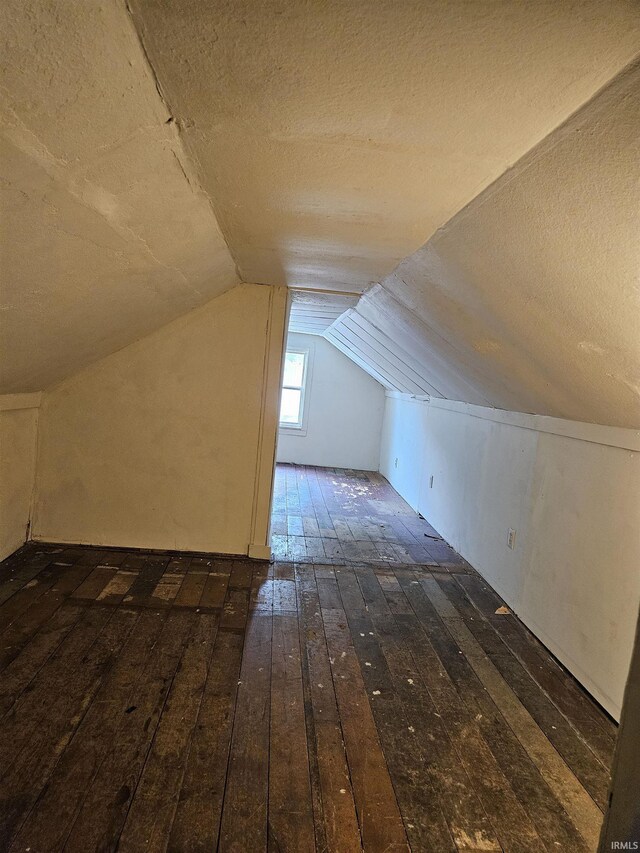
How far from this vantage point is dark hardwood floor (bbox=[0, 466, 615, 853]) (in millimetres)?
1558

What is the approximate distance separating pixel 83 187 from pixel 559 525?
8.63 ft

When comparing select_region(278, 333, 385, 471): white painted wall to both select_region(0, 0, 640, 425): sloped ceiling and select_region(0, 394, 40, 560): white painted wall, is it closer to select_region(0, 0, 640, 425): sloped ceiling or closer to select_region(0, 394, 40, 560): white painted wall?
select_region(0, 394, 40, 560): white painted wall

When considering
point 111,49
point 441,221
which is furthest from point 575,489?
point 111,49

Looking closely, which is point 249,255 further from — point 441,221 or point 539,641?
point 539,641

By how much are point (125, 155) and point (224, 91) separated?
300mm

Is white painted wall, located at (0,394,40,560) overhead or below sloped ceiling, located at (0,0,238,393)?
below

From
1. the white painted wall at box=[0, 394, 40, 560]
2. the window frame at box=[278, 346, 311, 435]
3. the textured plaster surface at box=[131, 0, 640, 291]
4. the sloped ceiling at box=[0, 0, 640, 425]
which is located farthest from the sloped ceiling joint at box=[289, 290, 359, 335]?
the textured plaster surface at box=[131, 0, 640, 291]

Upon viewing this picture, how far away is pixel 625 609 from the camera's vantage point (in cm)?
225

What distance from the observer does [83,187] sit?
1338 millimetres

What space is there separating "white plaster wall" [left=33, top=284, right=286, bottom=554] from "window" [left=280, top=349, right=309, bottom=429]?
4.17 m

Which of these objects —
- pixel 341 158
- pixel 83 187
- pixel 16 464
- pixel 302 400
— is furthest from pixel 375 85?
pixel 302 400

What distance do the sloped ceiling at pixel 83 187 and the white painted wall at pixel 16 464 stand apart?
561 mm

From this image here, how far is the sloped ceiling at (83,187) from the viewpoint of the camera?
93 centimetres

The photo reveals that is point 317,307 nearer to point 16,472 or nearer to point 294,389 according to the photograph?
point 16,472
